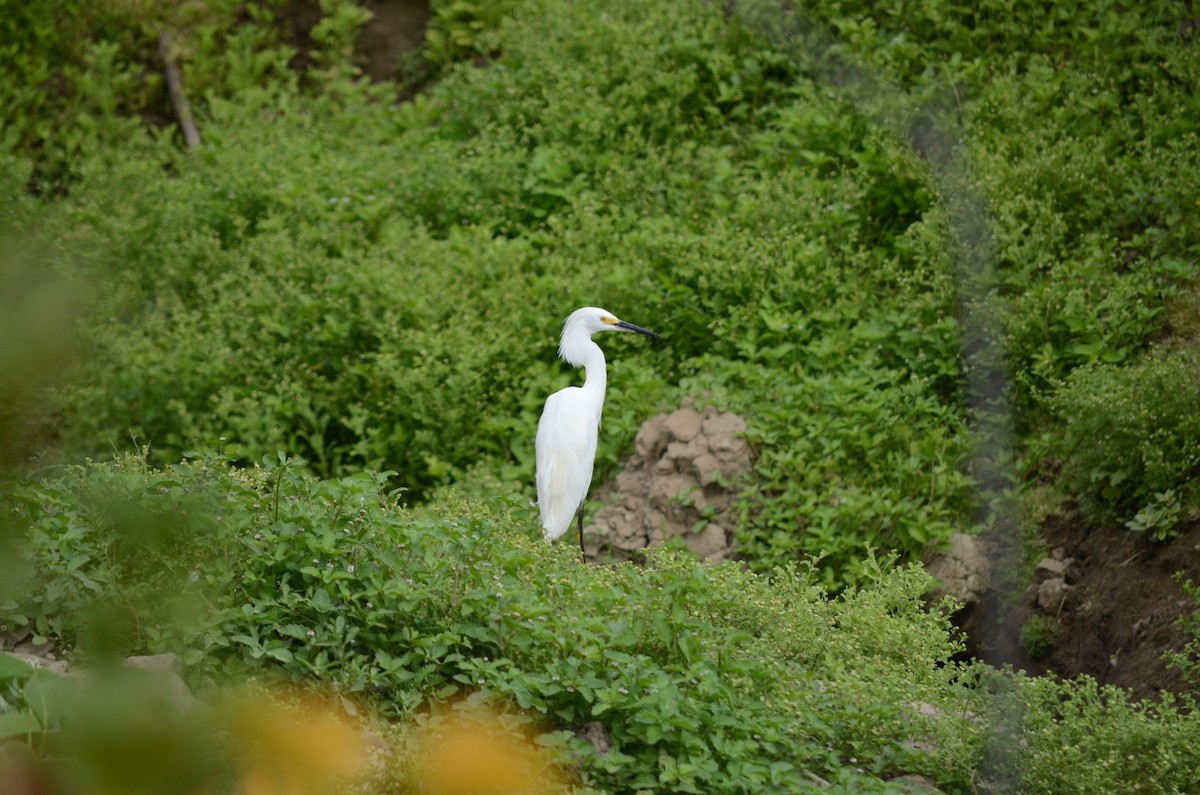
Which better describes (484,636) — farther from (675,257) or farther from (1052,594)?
(675,257)

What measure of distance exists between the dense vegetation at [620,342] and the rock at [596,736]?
0.11 ft

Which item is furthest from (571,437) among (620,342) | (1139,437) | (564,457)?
(1139,437)

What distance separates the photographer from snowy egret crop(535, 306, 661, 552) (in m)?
5.55

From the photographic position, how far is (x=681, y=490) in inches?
232

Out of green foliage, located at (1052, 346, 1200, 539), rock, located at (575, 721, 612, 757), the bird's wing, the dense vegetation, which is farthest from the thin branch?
rock, located at (575, 721, 612, 757)

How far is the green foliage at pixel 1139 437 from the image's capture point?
5.04 m

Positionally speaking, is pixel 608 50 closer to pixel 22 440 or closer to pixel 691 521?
pixel 691 521

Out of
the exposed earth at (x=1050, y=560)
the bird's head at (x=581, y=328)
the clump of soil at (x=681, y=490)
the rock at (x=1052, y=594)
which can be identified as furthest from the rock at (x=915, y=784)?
the bird's head at (x=581, y=328)

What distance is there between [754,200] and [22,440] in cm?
630

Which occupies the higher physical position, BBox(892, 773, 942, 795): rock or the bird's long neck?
BBox(892, 773, 942, 795): rock

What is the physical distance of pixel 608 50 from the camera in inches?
349

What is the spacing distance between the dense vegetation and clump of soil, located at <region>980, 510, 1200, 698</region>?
138mm

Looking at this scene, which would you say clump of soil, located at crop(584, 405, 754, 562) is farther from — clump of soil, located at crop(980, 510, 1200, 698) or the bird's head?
clump of soil, located at crop(980, 510, 1200, 698)

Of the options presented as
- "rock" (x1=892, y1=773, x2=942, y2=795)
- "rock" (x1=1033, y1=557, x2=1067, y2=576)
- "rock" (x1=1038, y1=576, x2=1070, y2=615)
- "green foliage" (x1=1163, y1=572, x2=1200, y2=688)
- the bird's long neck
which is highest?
"green foliage" (x1=1163, y1=572, x2=1200, y2=688)
